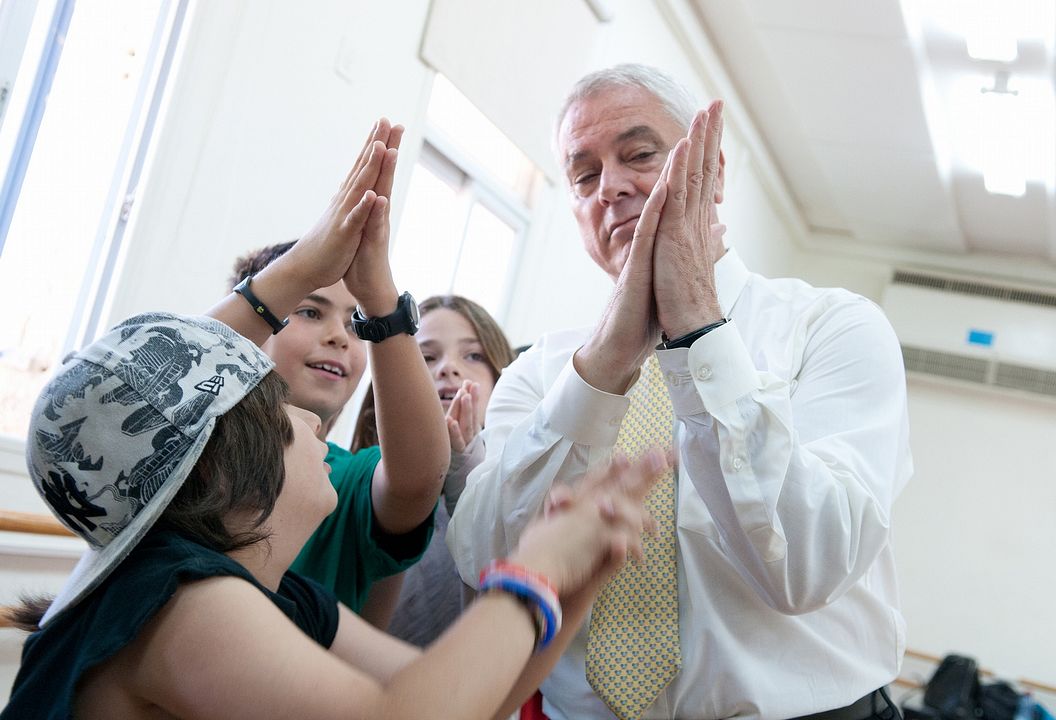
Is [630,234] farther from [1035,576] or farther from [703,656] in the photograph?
[1035,576]

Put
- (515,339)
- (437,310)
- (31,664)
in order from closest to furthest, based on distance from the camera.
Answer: (31,664) → (437,310) → (515,339)

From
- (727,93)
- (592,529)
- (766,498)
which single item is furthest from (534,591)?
(727,93)

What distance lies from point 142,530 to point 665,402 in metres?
0.77

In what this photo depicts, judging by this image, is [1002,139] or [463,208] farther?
[1002,139]

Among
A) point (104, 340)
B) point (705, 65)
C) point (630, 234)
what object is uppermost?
point (705, 65)

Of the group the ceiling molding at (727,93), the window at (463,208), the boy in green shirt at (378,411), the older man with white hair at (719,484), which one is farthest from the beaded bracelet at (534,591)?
the ceiling molding at (727,93)

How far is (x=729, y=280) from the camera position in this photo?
1.59 metres

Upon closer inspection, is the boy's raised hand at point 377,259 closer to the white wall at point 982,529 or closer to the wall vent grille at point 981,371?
the wall vent grille at point 981,371

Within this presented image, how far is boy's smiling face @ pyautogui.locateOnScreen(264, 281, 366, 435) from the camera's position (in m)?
1.68

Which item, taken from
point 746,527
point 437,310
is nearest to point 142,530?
point 746,527

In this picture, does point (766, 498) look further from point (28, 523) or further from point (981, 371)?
point (981, 371)

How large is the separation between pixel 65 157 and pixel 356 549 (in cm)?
131

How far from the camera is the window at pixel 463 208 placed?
12.6 ft

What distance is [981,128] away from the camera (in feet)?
19.0
